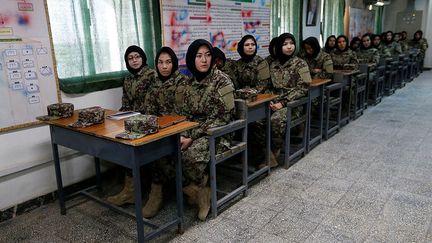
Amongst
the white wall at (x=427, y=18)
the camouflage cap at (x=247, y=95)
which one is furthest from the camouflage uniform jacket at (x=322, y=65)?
the white wall at (x=427, y=18)

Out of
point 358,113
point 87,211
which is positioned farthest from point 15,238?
point 358,113

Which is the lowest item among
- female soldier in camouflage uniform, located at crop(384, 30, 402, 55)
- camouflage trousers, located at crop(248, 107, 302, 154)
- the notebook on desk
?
camouflage trousers, located at crop(248, 107, 302, 154)

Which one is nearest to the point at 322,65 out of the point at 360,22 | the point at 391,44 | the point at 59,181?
the point at 59,181

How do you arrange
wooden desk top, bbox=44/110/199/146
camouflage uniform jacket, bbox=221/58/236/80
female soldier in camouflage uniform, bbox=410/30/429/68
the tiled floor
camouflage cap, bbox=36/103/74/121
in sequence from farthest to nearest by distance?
female soldier in camouflage uniform, bbox=410/30/429/68 → camouflage uniform jacket, bbox=221/58/236/80 → camouflage cap, bbox=36/103/74/121 → the tiled floor → wooden desk top, bbox=44/110/199/146

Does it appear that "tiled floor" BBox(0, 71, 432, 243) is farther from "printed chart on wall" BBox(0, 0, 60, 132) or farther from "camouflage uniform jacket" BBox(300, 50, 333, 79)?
"camouflage uniform jacket" BBox(300, 50, 333, 79)

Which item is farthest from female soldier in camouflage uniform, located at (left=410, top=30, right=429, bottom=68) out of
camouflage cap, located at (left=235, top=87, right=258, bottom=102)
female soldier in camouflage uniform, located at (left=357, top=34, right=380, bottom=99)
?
camouflage cap, located at (left=235, top=87, right=258, bottom=102)

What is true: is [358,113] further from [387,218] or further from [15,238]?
[15,238]

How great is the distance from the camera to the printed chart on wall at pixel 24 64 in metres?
2.46

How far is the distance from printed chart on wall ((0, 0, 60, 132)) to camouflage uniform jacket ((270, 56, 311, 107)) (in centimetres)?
219

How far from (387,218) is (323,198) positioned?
1.63 feet

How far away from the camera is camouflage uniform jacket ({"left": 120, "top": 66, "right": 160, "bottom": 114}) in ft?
10.2

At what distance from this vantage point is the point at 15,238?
2414 millimetres

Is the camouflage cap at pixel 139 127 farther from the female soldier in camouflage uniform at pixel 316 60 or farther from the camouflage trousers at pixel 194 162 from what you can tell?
the female soldier in camouflage uniform at pixel 316 60

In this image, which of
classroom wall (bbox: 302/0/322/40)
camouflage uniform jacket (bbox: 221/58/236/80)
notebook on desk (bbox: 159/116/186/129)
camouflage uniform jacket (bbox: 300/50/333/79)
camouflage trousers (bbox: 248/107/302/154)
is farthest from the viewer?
classroom wall (bbox: 302/0/322/40)
